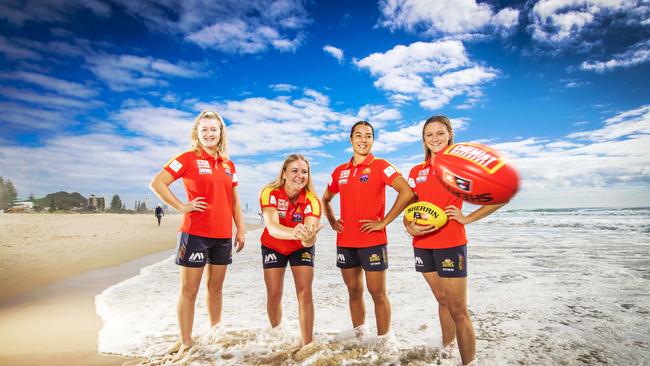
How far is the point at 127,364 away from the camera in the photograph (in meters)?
3.24

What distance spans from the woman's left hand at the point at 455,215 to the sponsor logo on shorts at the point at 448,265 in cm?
33

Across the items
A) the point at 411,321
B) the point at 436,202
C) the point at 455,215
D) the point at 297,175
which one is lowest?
the point at 411,321

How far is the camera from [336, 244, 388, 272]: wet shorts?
3.38m

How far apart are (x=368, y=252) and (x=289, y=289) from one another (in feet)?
10.9

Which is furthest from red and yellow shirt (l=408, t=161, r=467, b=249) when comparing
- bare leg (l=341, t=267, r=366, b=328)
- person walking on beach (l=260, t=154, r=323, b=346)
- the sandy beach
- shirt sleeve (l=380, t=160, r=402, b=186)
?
the sandy beach

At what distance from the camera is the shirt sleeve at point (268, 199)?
11.2 feet

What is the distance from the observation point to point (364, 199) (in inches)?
137

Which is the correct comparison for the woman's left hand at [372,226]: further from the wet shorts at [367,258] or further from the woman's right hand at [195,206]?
the woman's right hand at [195,206]

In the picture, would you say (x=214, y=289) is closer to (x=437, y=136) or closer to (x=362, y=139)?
(x=362, y=139)

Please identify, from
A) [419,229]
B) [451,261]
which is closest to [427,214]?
[419,229]

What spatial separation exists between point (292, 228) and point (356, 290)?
0.96 m

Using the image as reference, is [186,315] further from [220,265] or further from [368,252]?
[368,252]

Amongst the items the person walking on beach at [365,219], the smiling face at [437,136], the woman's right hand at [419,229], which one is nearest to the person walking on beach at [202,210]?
the person walking on beach at [365,219]

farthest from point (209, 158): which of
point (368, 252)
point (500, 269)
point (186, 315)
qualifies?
point (500, 269)
